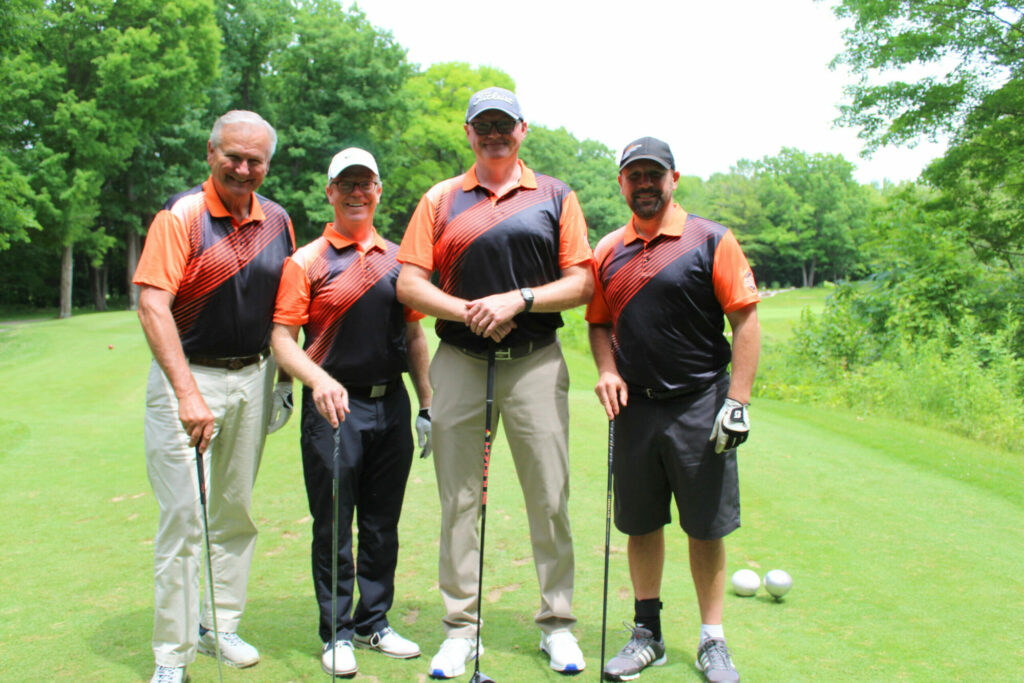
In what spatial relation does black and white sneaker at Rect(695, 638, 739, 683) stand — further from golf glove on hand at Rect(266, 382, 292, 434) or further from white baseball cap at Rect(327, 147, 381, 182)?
white baseball cap at Rect(327, 147, 381, 182)

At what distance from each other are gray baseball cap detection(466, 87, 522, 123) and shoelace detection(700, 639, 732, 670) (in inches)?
93.2

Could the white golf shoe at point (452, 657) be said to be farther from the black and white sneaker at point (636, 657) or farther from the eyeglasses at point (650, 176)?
the eyeglasses at point (650, 176)

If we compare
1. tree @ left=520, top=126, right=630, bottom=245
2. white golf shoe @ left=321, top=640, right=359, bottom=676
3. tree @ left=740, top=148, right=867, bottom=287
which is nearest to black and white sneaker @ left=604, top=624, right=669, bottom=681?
white golf shoe @ left=321, top=640, right=359, bottom=676

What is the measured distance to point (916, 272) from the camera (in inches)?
553

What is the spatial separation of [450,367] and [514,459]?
0.50 metres

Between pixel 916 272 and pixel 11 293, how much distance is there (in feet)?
135

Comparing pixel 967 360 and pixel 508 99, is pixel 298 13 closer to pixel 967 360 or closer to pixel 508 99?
pixel 967 360

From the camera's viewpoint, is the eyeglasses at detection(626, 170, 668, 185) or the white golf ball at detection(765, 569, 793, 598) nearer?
the eyeglasses at detection(626, 170, 668, 185)

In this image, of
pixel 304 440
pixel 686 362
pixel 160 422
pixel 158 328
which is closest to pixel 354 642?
pixel 304 440

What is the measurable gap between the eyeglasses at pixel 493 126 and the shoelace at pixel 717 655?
232 cm

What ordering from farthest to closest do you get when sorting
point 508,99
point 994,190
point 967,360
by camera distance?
point 994,190 → point 967,360 → point 508,99

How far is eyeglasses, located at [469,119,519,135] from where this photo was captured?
11.1ft

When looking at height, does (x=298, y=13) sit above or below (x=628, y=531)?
above

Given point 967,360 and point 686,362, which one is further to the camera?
point 967,360
